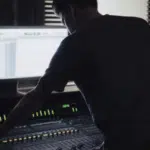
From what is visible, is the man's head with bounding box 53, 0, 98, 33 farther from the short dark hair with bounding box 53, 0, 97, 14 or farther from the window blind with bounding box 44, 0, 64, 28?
the window blind with bounding box 44, 0, 64, 28

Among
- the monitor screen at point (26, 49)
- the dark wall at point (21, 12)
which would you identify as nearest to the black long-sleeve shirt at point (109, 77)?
the monitor screen at point (26, 49)

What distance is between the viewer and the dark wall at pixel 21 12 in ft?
6.44

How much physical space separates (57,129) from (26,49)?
0.48m

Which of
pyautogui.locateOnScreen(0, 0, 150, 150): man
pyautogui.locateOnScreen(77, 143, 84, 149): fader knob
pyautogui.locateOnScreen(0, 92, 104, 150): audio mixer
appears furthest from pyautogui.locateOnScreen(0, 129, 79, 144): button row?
pyautogui.locateOnScreen(0, 0, 150, 150): man

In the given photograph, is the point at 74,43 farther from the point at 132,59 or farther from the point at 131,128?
the point at 131,128

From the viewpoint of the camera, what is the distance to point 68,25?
1.39 m

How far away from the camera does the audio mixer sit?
146 centimetres

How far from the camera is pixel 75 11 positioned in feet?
4.49

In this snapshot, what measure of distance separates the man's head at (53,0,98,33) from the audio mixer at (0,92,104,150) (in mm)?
425

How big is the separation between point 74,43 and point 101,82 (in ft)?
0.51

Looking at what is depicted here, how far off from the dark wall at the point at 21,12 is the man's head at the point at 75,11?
636mm

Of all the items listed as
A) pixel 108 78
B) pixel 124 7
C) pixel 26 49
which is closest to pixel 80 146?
pixel 108 78

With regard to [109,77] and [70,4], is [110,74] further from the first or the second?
[70,4]

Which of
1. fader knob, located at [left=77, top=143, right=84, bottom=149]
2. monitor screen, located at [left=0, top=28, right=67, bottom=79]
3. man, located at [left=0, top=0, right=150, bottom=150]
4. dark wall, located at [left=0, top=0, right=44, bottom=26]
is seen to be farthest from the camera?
dark wall, located at [left=0, top=0, right=44, bottom=26]
